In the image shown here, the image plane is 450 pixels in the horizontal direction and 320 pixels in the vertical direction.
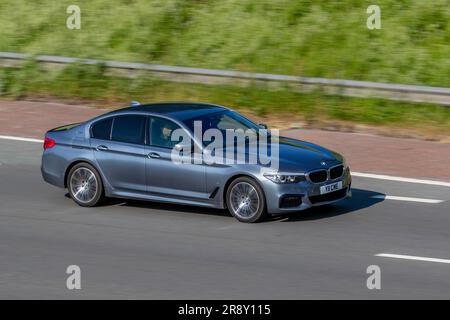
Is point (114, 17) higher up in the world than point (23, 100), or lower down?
higher up

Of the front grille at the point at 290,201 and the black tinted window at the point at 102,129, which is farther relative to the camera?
the black tinted window at the point at 102,129

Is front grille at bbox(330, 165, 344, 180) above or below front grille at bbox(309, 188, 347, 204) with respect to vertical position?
above

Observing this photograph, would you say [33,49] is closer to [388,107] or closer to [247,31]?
[247,31]

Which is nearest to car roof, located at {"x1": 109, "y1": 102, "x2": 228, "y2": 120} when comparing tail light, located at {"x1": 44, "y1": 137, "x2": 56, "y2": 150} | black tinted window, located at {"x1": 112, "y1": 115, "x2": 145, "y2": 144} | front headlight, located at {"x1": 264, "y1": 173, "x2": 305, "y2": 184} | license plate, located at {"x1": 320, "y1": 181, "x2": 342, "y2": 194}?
black tinted window, located at {"x1": 112, "y1": 115, "x2": 145, "y2": 144}

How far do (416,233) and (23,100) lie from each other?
11224mm

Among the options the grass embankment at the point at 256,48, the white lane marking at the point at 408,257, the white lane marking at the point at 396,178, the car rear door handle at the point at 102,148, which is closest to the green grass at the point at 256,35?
the grass embankment at the point at 256,48

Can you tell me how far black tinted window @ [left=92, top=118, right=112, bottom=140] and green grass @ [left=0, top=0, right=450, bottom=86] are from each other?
7.87 metres

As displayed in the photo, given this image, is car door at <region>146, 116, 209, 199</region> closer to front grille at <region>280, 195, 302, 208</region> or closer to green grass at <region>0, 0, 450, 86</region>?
front grille at <region>280, 195, 302, 208</region>

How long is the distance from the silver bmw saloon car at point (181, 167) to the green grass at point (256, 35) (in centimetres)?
757

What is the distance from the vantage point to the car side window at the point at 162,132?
13.8 meters

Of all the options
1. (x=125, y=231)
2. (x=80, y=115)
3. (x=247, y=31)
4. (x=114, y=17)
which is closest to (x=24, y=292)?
(x=125, y=231)

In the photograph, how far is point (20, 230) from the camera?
43.3 ft

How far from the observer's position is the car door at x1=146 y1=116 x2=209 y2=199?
13.4 meters

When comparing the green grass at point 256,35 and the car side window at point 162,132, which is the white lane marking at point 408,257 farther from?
the green grass at point 256,35
